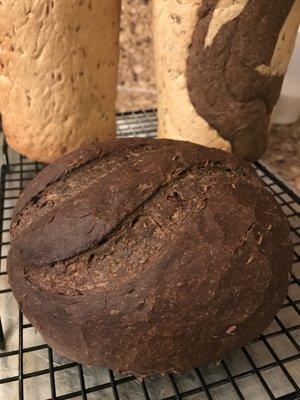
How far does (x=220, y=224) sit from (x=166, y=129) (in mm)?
441

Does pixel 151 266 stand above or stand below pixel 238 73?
below

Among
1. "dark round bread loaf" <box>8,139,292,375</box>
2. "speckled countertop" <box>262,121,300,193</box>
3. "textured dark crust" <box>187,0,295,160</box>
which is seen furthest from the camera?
"speckled countertop" <box>262,121,300,193</box>

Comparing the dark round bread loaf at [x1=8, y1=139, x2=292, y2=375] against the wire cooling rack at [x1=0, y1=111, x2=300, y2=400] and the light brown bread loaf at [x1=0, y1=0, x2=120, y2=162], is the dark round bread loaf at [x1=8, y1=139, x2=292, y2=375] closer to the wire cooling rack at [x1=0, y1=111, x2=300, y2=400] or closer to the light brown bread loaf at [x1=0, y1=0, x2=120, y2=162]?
the wire cooling rack at [x1=0, y1=111, x2=300, y2=400]

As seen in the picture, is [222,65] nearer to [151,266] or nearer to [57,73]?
[57,73]

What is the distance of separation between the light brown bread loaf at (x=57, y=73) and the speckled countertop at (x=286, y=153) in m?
0.41

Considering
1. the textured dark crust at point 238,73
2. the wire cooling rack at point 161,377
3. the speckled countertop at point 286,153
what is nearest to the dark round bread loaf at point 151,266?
the wire cooling rack at point 161,377

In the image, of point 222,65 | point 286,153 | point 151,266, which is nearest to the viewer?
point 151,266

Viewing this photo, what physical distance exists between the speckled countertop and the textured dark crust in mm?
161

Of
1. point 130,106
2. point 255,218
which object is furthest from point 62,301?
point 130,106

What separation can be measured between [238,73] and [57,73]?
13.7 inches

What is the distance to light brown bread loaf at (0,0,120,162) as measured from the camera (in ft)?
2.68

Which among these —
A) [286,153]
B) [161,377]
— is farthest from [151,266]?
[286,153]

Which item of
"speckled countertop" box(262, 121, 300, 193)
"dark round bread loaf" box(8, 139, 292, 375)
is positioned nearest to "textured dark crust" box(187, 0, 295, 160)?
"speckled countertop" box(262, 121, 300, 193)

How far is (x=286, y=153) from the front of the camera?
1.13 metres
